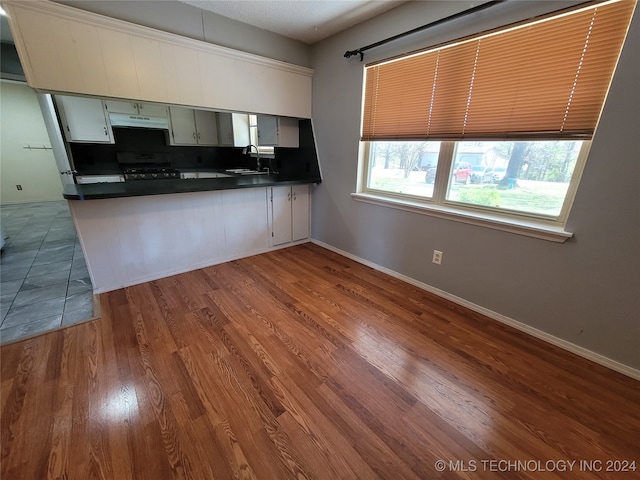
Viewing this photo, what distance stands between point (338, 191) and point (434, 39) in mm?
1590

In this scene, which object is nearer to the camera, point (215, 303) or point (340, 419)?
point (340, 419)

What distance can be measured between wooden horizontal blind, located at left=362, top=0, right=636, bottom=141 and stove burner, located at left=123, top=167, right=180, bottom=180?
8.24ft

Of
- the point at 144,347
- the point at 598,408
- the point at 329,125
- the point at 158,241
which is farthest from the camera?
the point at 329,125

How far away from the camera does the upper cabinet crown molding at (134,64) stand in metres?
1.73

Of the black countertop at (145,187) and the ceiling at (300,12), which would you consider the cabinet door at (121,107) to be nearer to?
the black countertop at (145,187)

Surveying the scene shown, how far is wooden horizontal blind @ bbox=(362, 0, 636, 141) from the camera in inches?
54.2

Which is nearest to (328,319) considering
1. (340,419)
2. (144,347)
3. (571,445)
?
(340,419)

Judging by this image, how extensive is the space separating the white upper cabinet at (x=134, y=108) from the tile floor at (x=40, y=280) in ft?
5.21

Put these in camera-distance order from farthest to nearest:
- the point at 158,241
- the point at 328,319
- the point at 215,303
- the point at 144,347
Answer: the point at 158,241
the point at 215,303
the point at 328,319
the point at 144,347

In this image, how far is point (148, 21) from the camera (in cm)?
211

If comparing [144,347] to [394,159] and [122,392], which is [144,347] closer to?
[122,392]

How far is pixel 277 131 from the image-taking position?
126 inches

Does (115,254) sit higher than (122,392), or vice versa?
(115,254)

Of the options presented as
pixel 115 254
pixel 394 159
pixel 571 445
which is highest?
pixel 394 159
